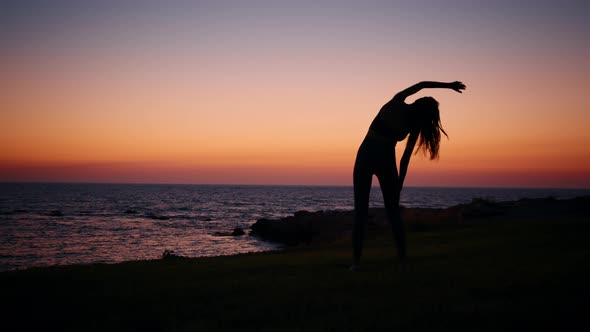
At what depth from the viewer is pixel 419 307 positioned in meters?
3.88

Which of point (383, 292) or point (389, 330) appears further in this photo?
point (383, 292)

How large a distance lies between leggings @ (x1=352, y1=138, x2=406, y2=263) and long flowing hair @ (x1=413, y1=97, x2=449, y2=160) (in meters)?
0.64

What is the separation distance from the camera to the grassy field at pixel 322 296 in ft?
11.7

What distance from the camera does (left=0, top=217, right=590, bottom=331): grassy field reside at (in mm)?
3566

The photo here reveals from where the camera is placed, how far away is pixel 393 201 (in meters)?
6.09

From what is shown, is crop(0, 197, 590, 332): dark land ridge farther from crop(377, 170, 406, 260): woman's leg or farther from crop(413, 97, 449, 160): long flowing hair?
crop(413, 97, 449, 160): long flowing hair

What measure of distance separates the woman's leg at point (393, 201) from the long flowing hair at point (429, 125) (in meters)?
0.82

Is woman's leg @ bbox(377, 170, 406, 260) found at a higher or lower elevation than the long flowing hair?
lower

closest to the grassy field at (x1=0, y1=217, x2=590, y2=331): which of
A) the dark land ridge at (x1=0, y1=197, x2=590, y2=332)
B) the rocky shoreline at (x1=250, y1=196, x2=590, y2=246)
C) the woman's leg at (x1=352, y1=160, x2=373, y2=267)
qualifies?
the dark land ridge at (x1=0, y1=197, x2=590, y2=332)

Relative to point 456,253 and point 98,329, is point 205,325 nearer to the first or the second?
point 98,329

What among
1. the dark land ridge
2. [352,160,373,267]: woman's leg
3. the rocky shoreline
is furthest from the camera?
the rocky shoreline

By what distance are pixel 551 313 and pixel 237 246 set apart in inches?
1067

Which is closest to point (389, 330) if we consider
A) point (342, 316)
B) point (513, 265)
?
point (342, 316)

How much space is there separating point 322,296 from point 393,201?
2.21 metres
